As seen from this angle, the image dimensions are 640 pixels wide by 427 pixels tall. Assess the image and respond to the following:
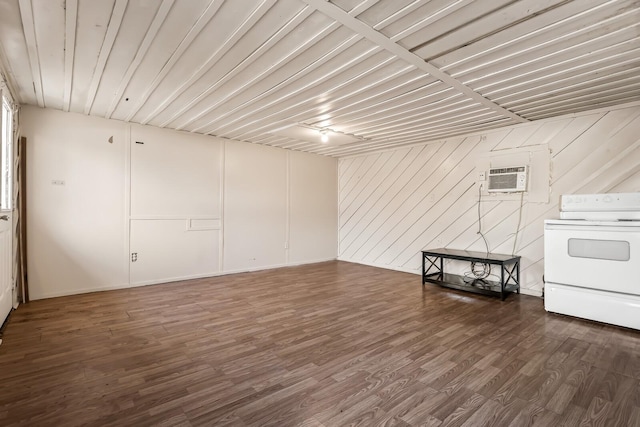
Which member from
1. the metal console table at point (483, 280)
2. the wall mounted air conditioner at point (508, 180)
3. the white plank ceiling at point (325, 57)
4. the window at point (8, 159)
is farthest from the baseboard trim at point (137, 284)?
the wall mounted air conditioner at point (508, 180)

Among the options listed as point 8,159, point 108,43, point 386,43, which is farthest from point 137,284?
point 386,43

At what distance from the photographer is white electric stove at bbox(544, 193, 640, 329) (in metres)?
3.08

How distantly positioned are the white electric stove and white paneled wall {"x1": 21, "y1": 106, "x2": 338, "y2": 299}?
14.8 ft

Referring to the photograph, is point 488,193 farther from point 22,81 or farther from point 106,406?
point 22,81

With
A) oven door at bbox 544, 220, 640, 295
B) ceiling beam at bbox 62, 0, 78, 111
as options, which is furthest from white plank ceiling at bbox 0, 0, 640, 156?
oven door at bbox 544, 220, 640, 295

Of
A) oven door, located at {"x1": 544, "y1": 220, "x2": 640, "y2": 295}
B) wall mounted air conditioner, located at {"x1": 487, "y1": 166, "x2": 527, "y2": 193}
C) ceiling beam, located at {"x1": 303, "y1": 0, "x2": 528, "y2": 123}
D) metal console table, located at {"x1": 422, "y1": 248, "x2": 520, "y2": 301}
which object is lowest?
metal console table, located at {"x1": 422, "y1": 248, "x2": 520, "y2": 301}

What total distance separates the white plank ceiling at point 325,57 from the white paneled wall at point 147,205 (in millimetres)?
556

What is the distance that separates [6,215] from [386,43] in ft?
13.4

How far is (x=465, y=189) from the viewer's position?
16.8ft

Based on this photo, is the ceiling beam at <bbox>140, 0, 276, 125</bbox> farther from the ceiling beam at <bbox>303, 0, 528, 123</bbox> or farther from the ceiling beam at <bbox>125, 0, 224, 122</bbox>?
the ceiling beam at <bbox>303, 0, 528, 123</bbox>

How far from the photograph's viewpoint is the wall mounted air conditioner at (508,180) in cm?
442

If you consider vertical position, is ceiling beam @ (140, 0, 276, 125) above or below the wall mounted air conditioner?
above

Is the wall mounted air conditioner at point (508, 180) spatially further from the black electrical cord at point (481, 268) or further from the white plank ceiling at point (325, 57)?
the white plank ceiling at point (325, 57)

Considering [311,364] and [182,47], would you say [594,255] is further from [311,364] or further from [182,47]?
[182,47]
